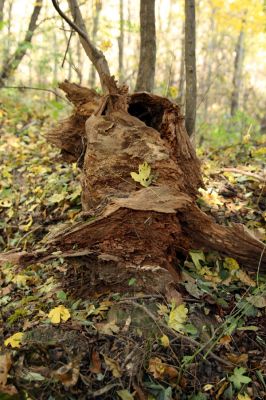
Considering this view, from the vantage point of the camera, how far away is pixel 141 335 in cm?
235

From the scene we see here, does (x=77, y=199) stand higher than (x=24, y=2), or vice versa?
(x=24, y=2)

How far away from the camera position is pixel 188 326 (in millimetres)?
2428

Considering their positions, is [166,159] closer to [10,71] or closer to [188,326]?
[188,326]

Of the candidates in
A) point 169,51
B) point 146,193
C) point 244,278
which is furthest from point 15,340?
point 169,51

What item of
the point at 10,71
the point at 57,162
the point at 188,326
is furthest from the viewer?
the point at 10,71

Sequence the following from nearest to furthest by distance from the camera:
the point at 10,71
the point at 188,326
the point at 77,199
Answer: the point at 188,326, the point at 77,199, the point at 10,71

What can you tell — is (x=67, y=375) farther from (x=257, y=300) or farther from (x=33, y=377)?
(x=257, y=300)

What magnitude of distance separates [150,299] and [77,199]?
1.59 metres

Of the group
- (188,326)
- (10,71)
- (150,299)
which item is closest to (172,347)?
(188,326)

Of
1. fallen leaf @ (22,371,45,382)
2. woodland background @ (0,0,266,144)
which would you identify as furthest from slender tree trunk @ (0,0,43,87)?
fallen leaf @ (22,371,45,382)

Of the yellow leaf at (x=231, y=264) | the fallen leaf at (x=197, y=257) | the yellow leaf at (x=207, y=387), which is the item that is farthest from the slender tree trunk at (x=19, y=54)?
the yellow leaf at (x=207, y=387)

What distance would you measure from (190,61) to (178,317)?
107 inches

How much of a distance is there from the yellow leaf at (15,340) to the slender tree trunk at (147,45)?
301 cm

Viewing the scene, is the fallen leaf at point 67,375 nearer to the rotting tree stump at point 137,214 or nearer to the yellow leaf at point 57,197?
the rotting tree stump at point 137,214
